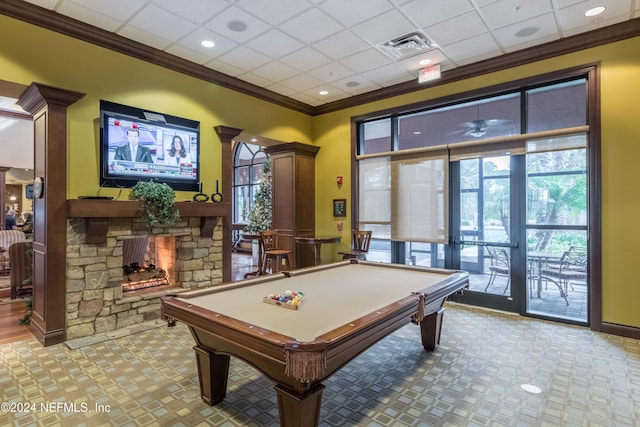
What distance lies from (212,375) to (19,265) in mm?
4666

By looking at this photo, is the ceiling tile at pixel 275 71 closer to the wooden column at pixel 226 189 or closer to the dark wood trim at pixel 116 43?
the dark wood trim at pixel 116 43

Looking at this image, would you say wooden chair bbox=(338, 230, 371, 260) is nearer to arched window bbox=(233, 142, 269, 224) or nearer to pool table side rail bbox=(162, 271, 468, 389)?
pool table side rail bbox=(162, 271, 468, 389)

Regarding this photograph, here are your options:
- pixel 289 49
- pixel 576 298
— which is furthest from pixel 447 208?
pixel 289 49

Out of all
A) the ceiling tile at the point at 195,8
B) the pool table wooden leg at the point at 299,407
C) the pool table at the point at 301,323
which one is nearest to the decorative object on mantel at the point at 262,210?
the ceiling tile at the point at 195,8

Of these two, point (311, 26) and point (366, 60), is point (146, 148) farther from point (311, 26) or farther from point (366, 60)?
point (366, 60)

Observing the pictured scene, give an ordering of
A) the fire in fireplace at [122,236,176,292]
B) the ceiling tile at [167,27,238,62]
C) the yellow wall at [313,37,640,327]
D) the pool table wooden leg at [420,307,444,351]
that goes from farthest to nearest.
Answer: the fire in fireplace at [122,236,176,292] → the ceiling tile at [167,27,238,62] → the yellow wall at [313,37,640,327] → the pool table wooden leg at [420,307,444,351]

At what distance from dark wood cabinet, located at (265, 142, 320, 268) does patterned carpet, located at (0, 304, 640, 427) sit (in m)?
2.88

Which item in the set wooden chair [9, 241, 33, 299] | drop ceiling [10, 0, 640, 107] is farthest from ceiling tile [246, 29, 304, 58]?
wooden chair [9, 241, 33, 299]

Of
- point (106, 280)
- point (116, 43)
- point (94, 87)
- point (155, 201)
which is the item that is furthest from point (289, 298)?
point (116, 43)

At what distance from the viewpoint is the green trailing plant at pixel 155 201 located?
3.94 metres

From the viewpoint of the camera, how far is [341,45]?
4.18 m

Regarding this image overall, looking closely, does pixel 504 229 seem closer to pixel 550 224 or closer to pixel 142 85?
pixel 550 224

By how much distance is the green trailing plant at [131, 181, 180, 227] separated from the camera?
Answer: 12.9 feet

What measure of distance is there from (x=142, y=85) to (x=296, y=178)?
289 cm
